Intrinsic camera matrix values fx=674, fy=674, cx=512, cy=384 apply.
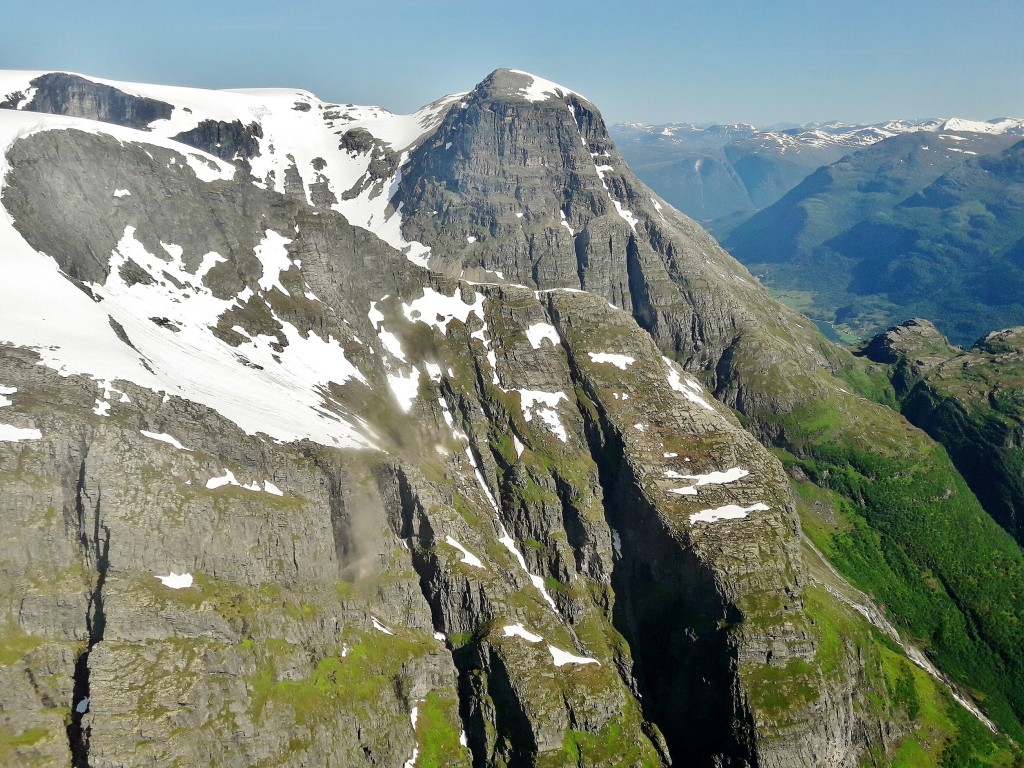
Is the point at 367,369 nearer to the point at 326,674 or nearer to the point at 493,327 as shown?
the point at 493,327

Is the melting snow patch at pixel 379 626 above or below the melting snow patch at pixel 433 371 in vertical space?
below

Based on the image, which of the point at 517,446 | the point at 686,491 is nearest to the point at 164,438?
the point at 517,446

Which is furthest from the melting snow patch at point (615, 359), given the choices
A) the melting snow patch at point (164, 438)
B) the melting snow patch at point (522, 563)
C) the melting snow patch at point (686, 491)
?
the melting snow patch at point (164, 438)

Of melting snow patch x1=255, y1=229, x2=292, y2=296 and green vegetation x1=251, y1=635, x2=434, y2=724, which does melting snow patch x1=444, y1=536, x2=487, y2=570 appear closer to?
green vegetation x1=251, y1=635, x2=434, y2=724

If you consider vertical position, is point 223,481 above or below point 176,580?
above

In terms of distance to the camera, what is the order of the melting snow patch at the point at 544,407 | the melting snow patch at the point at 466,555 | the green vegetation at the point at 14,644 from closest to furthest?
the green vegetation at the point at 14,644, the melting snow patch at the point at 466,555, the melting snow patch at the point at 544,407

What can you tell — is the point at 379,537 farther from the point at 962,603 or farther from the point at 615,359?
the point at 962,603

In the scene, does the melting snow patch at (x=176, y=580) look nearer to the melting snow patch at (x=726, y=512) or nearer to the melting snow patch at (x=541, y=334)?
the melting snow patch at (x=726, y=512)
